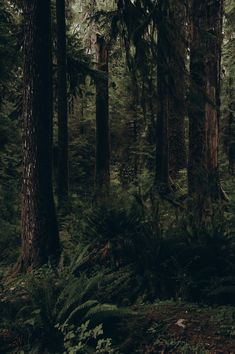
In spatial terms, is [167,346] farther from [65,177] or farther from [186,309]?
[65,177]

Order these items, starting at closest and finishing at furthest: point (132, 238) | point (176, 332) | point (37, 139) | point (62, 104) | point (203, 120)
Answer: point (176, 332) < point (132, 238) < point (37, 139) < point (203, 120) < point (62, 104)

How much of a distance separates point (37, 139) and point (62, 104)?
6.55 metres

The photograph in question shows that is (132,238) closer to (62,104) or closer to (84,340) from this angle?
(84,340)

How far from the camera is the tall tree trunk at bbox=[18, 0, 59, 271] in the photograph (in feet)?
25.0

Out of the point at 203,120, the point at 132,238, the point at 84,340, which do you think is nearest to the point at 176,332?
the point at 84,340

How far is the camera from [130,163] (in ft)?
90.2

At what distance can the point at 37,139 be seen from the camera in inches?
303

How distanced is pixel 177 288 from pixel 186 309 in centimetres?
77

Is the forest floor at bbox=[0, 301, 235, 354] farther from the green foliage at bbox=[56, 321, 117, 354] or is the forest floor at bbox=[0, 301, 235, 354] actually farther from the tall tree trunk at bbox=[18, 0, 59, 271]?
the tall tree trunk at bbox=[18, 0, 59, 271]

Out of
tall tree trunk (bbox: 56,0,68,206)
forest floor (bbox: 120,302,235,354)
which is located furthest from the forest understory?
tall tree trunk (bbox: 56,0,68,206)

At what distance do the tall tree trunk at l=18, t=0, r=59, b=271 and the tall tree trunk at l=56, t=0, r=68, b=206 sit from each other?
5675mm

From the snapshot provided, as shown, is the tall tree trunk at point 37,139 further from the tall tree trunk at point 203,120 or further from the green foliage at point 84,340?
the tall tree trunk at point 203,120

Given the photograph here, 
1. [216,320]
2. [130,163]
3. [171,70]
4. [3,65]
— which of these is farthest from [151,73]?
[130,163]

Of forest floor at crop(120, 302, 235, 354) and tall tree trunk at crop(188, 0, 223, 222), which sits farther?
tall tree trunk at crop(188, 0, 223, 222)
